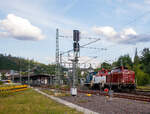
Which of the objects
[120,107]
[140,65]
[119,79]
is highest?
[140,65]

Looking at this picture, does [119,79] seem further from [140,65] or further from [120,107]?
[140,65]

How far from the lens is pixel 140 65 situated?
6862cm

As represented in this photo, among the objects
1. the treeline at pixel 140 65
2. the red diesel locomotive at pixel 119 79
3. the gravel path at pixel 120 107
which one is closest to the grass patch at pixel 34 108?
the gravel path at pixel 120 107

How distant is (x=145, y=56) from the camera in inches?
3179

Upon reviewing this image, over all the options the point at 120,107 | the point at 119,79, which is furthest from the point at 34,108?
the point at 119,79

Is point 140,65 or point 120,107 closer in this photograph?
point 120,107

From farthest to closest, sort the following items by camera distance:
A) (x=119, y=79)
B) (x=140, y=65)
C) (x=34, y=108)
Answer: (x=140, y=65)
(x=119, y=79)
(x=34, y=108)

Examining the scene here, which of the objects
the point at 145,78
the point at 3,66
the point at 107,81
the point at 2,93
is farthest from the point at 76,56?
the point at 3,66

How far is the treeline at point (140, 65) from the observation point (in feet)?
165

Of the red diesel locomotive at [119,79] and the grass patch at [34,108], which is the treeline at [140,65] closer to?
the red diesel locomotive at [119,79]

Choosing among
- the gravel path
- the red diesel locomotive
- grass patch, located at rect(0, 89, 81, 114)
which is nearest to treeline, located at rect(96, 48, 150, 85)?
the red diesel locomotive

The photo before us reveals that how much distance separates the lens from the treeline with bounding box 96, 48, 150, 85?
50.4 m

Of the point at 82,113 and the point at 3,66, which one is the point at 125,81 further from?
the point at 3,66

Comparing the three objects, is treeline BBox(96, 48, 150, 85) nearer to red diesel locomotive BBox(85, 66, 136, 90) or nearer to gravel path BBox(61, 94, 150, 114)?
red diesel locomotive BBox(85, 66, 136, 90)
